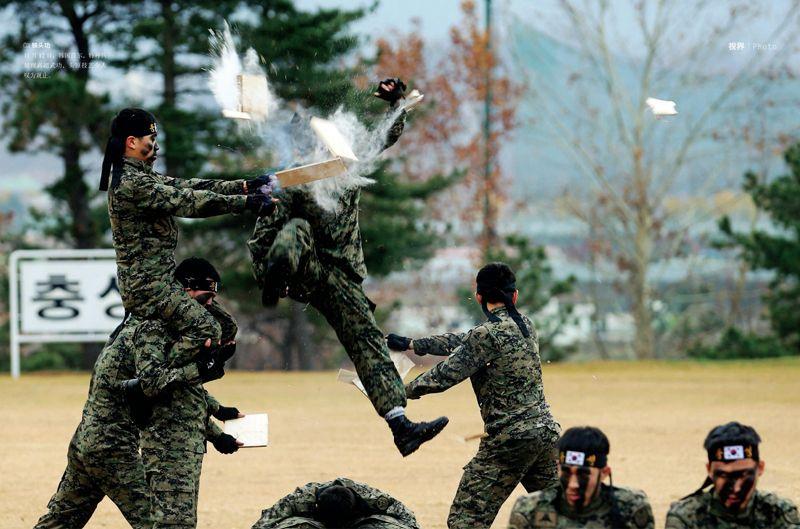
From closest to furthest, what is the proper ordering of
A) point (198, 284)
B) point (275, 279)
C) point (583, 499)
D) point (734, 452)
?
point (734, 452) → point (583, 499) → point (275, 279) → point (198, 284)

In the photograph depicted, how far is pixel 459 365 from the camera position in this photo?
7.93 metres

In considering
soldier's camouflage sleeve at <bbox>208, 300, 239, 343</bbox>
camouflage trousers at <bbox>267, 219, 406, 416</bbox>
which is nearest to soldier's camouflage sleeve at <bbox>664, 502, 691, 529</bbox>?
camouflage trousers at <bbox>267, 219, 406, 416</bbox>

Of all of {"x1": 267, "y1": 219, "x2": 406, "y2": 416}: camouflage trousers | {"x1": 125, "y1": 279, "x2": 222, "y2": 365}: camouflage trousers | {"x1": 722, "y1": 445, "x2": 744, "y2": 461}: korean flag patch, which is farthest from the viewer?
{"x1": 125, "y1": 279, "x2": 222, "y2": 365}: camouflage trousers

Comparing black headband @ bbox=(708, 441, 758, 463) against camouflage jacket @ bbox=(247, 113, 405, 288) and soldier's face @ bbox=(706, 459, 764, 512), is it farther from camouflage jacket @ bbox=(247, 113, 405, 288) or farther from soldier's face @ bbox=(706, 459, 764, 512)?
camouflage jacket @ bbox=(247, 113, 405, 288)

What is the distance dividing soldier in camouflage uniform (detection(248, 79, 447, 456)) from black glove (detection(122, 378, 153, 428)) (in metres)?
1.01

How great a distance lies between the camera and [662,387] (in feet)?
68.5

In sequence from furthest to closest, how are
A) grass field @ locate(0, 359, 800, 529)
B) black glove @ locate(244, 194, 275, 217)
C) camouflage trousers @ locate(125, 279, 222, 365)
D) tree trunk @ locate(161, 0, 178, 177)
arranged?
tree trunk @ locate(161, 0, 178, 177) < grass field @ locate(0, 359, 800, 529) < camouflage trousers @ locate(125, 279, 222, 365) < black glove @ locate(244, 194, 275, 217)

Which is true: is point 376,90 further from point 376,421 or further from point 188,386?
point 376,421

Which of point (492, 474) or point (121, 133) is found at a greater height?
point (121, 133)

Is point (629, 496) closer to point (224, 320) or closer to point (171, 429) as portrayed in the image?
point (171, 429)

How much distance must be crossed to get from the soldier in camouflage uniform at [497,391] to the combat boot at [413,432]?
0.61m

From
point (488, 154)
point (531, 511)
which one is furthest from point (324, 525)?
point (488, 154)

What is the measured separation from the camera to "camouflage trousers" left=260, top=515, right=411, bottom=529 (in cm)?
741

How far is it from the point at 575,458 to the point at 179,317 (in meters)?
2.56
